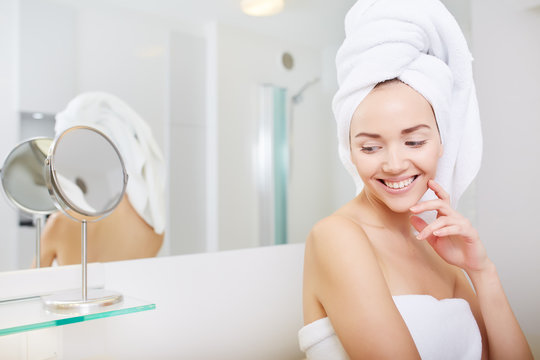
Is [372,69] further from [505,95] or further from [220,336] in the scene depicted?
[505,95]

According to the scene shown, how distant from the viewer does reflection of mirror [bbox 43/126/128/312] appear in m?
1.14

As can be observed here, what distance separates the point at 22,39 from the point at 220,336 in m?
1.04

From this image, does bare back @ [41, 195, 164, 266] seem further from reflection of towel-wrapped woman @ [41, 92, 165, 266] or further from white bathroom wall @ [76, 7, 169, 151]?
white bathroom wall @ [76, 7, 169, 151]

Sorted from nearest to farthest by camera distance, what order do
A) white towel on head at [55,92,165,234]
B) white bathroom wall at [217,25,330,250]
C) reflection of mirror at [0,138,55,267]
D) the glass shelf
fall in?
the glass shelf
reflection of mirror at [0,138,55,267]
white towel on head at [55,92,165,234]
white bathroom wall at [217,25,330,250]

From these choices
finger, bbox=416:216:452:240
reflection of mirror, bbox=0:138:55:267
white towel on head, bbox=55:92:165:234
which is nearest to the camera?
finger, bbox=416:216:452:240

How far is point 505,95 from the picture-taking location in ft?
6.73

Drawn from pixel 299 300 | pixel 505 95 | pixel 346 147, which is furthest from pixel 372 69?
pixel 505 95

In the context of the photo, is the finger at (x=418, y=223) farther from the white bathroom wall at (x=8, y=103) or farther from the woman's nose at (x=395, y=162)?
the white bathroom wall at (x=8, y=103)

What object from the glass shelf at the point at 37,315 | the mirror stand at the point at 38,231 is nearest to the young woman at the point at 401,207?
the glass shelf at the point at 37,315

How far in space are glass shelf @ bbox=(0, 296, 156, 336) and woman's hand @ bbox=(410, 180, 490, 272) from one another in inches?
26.9

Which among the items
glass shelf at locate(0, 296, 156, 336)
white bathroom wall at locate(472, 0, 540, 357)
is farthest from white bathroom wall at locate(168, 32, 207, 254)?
white bathroom wall at locate(472, 0, 540, 357)

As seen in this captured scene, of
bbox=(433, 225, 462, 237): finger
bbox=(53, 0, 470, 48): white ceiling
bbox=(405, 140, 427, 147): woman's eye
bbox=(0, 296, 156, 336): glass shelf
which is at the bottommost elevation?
bbox=(0, 296, 156, 336): glass shelf

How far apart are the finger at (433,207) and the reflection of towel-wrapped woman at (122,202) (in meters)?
0.77

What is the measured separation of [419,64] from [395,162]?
25 centimetres
